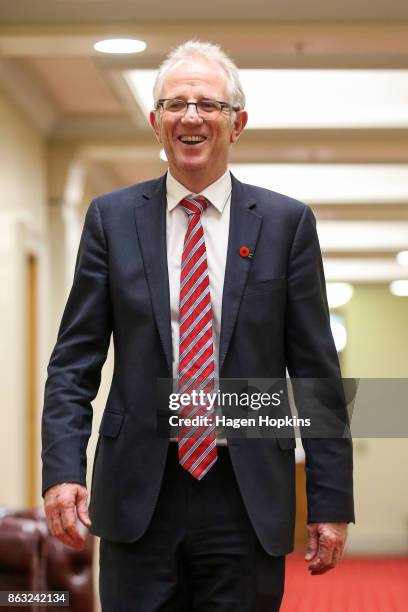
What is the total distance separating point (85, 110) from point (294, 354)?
5375 millimetres

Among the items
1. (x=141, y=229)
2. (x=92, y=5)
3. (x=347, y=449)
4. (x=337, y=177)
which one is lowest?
(x=347, y=449)

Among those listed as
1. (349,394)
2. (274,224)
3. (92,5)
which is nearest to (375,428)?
(349,394)

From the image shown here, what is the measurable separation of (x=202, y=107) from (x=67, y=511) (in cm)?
67

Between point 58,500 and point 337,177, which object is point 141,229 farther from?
point 337,177

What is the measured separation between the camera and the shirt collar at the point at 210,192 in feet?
6.47

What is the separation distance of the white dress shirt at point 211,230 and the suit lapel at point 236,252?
0.06ft

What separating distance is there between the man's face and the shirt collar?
13 millimetres

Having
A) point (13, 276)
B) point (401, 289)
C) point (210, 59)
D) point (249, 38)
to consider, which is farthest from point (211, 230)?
point (13, 276)

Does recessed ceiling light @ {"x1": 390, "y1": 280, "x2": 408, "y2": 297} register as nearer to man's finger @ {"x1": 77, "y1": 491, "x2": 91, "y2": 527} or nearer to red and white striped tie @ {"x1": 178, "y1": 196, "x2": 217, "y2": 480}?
red and white striped tie @ {"x1": 178, "y1": 196, "x2": 217, "y2": 480}

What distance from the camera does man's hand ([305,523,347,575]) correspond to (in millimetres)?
1871

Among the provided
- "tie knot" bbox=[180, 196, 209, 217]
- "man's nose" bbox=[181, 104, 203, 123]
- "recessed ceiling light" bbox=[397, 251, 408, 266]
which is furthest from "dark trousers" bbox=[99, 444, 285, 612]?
"recessed ceiling light" bbox=[397, 251, 408, 266]

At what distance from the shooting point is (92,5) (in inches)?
A: 189

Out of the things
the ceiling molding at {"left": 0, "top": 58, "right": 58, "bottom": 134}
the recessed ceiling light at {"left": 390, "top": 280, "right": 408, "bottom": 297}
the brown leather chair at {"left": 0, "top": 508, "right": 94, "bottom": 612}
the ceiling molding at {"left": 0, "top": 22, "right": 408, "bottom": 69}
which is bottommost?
the brown leather chair at {"left": 0, "top": 508, "right": 94, "bottom": 612}

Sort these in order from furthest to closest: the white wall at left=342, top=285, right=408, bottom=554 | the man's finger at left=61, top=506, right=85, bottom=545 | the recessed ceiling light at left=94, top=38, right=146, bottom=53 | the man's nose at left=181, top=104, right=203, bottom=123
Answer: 1. the recessed ceiling light at left=94, top=38, right=146, bottom=53
2. the white wall at left=342, top=285, right=408, bottom=554
3. the man's nose at left=181, top=104, right=203, bottom=123
4. the man's finger at left=61, top=506, right=85, bottom=545
